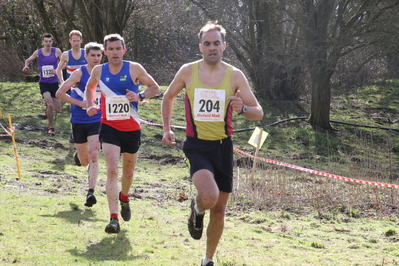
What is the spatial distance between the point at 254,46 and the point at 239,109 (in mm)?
17405

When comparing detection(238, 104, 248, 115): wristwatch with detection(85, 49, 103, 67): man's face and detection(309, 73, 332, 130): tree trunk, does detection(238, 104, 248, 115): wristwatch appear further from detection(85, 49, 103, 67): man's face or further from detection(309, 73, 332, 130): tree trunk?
detection(309, 73, 332, 130): tree trunk

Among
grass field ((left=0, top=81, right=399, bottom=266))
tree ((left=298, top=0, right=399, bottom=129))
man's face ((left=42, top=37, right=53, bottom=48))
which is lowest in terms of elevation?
grass field ((left=0, top=81, right=399, bottom=266))

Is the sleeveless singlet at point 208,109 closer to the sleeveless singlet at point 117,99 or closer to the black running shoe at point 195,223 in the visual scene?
the black running shoe at point 195,223

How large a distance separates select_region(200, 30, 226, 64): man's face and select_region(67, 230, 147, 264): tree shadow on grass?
73.3 inches

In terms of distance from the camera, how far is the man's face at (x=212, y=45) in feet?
16.2

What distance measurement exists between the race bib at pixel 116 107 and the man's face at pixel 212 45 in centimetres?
148

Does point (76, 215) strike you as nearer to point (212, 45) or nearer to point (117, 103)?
point (117, 103)

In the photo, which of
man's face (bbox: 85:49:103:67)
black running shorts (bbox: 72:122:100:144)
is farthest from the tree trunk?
man's face (bbox: 85:49:103:67)

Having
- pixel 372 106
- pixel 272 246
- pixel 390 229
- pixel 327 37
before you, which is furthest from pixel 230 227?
pixel 372 106

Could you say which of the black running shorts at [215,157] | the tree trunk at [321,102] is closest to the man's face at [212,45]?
the black running shorts at [215,157]

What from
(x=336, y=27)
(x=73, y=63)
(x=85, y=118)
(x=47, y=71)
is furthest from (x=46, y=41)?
(x=336, y=27)

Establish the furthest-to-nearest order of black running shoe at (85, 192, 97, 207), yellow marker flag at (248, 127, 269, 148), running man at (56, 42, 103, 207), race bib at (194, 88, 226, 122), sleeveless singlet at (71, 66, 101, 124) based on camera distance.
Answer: yellow marker flag at (248, 127, 269, 148) < sleeveless singlet at (71, 66, 101, 124) < running man at (56, 42, 103, 207) < black running shoe at (85, 192, 97, 207) < race bib at (194, 88, 226, 122)

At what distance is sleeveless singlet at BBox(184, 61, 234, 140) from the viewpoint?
4.89 m

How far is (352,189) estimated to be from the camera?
30.0 feet
